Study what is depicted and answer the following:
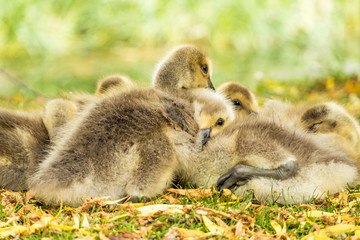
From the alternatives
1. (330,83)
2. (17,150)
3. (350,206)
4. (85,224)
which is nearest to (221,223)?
(85,224)

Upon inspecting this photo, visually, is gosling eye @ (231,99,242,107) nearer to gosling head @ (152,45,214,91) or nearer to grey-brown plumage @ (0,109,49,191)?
gosling head @ (152,45,214,91)

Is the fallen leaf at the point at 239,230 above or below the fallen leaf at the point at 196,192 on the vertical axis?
below

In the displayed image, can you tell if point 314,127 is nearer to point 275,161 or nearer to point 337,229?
point 275,161

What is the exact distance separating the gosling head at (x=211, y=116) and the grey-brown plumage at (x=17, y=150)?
0.91 metres

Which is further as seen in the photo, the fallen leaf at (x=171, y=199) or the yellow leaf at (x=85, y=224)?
the fallen leaf at (x=171, y=199)

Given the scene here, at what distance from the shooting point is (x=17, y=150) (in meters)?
3.00

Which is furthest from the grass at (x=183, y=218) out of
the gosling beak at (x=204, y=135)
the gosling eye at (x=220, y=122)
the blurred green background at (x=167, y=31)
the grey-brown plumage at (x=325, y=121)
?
the blurred green background at (x=167, y=31)

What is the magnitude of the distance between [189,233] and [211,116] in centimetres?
78

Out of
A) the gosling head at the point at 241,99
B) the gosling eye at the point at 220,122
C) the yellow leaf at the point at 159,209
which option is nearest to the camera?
the yellow leaf at the point at 159,209

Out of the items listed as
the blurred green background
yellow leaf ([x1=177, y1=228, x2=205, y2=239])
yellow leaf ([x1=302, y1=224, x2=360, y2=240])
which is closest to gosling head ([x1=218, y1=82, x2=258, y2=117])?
yellow leaf ([x1=302, y1=224, x2=360, y2=240])

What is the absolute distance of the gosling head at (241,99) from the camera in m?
3.73

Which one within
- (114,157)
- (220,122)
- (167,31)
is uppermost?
(167,31)

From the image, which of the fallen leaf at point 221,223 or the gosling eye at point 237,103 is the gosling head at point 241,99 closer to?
the gosling eye at point 237,103

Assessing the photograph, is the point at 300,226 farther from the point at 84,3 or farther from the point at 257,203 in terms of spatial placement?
the point at 84,3
